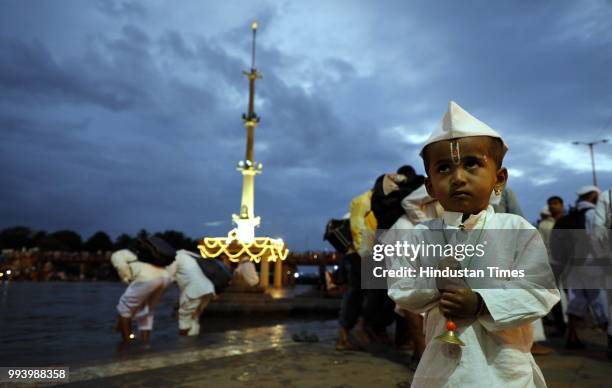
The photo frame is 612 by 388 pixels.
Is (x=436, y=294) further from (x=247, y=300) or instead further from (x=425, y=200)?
(x=247, y=300)

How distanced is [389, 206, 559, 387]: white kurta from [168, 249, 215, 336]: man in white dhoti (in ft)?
17.9

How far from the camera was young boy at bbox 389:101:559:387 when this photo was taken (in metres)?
1.61

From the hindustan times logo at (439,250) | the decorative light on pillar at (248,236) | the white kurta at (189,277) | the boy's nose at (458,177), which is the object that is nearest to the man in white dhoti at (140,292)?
the white kurta at (189,277)

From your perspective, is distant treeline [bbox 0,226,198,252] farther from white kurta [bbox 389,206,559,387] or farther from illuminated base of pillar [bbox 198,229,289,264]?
white kurta [bbox 389,206,559,387]

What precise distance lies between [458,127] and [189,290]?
19.0 feet

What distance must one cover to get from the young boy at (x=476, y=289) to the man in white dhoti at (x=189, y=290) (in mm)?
5411

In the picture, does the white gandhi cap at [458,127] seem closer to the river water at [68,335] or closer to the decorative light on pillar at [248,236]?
the river water at [68,335]

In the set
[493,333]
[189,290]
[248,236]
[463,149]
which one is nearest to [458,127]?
[463,149]

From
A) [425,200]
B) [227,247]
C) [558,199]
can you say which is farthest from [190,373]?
[227,247]

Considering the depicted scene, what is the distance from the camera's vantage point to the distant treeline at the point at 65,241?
69438mm

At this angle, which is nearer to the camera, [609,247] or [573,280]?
[609,247]

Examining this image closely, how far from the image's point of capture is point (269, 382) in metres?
3.30

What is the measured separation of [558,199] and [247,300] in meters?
9.35

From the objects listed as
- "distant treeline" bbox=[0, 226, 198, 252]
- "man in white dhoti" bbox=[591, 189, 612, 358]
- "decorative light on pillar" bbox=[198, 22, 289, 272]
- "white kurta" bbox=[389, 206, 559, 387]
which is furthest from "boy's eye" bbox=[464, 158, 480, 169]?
"distant treeline" bbox=[0, 226, 198, 252]
